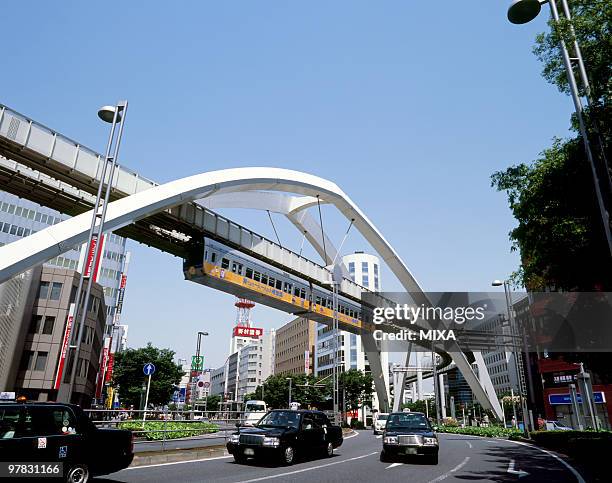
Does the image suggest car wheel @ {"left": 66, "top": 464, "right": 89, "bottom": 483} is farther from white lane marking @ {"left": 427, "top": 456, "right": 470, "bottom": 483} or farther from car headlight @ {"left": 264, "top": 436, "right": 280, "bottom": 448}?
white lane marking @ {"left": 427, "top": 456, "right": 470, "bottom": 483}

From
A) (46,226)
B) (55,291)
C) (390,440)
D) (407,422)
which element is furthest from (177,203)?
(46,226)

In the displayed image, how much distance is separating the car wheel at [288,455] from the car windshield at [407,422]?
12.6 ft

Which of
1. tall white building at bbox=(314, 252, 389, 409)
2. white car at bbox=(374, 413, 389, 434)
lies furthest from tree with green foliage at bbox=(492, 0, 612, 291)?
tall white building at bbox=(314, 252, 389, 409)

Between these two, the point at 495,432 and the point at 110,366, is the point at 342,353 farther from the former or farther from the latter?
the point at 495,432

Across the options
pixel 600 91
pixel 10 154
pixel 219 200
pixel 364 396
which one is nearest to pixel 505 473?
pixel 600 91

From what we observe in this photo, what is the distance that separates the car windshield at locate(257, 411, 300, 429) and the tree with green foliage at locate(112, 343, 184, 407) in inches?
1680

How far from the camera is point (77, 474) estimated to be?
769 cm

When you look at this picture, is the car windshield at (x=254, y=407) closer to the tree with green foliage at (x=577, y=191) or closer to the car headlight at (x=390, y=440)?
the car headlight at (x=390, y=440)

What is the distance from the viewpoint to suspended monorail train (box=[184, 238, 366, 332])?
25359 mm

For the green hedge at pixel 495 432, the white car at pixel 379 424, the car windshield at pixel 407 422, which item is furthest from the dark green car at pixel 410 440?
the white car at pixel 379 424

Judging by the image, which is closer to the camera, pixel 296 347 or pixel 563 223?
pixel 563 223

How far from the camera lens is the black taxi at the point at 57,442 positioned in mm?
7203

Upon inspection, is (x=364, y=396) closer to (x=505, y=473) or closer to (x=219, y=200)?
(x=219, y=200)

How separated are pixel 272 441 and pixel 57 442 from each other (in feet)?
19.1
